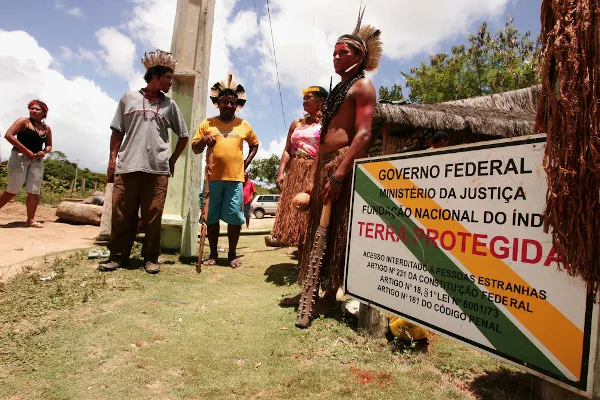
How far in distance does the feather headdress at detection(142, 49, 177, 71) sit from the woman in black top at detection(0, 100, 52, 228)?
10.4ft

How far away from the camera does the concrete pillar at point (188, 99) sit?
459 cm

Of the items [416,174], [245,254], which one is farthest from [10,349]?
[245,254]

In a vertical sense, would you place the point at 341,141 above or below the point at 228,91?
below

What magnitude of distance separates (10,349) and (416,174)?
2.31 metres

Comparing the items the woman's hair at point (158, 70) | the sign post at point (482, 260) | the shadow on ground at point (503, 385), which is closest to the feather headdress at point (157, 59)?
the woman's hair at point (158, 70)

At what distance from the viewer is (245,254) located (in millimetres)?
5172

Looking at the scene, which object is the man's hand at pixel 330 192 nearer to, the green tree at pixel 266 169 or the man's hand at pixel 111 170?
the man's hand at pixel 111 170

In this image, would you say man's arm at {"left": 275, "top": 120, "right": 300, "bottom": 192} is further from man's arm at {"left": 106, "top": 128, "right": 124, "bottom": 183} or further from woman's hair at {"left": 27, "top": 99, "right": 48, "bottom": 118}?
woman's hair at {"left": 27, "top": 99, "right": 48, "bottom": 118}

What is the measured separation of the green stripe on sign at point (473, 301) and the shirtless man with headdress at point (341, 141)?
0.53 meters

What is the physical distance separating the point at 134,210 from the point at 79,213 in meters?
3.56

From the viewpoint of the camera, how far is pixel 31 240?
466 centimetres

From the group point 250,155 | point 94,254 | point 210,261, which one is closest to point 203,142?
point 250,155

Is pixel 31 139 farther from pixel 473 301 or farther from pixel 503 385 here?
pixel 503 385

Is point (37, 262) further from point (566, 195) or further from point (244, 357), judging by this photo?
point (566, 195)
